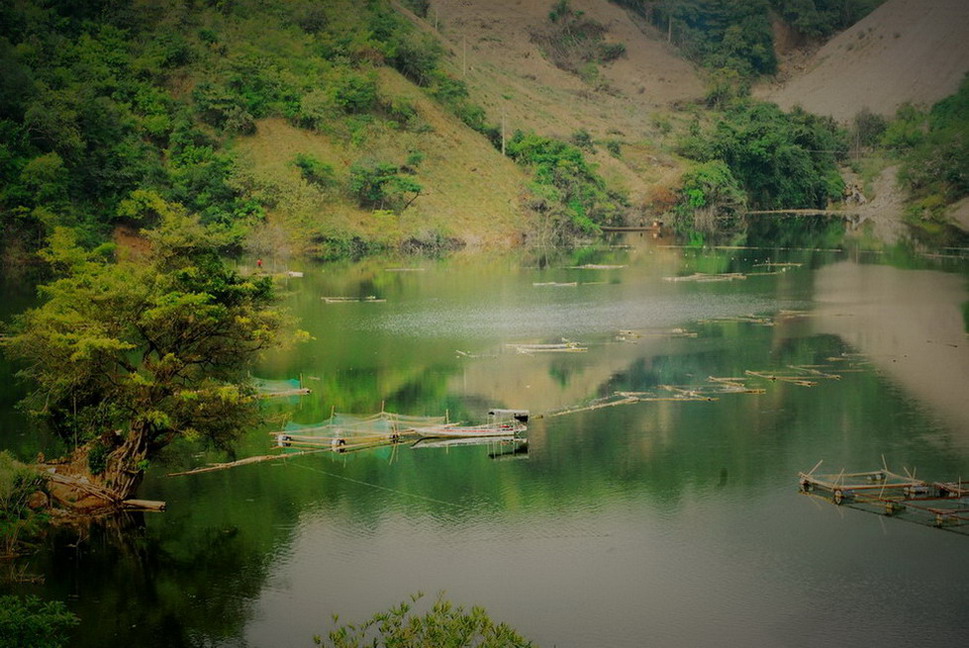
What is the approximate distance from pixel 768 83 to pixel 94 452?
474 ft

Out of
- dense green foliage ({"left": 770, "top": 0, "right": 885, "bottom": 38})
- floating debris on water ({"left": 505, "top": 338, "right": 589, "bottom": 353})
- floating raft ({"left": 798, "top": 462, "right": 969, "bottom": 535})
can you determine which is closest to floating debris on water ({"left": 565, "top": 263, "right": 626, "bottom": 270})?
floating debris on water ({"left": 505, "top": 338, "right": 589, "bottom": 353})

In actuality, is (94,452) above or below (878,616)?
above

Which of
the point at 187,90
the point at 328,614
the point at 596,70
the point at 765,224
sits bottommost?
the point at 328,614

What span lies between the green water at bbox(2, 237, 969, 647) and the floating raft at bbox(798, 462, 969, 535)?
1.80 ft

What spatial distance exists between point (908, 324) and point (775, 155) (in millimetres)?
65935

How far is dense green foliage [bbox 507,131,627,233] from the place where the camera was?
297ft

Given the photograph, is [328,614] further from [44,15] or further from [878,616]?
[44,15]

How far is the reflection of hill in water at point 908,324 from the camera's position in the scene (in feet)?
124

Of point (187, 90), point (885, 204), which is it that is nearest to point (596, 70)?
point (885, 204)

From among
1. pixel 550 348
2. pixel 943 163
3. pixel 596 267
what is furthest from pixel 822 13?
pixel 550 348

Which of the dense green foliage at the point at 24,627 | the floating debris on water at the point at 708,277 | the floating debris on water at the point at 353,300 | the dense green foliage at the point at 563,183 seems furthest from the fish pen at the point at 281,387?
the dense green foliage at the point at 563,183

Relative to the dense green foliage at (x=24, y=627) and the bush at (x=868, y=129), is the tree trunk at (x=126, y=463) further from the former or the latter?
the bush at (x=868, y=129)

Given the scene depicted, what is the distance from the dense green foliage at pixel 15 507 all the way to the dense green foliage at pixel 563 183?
67977mm

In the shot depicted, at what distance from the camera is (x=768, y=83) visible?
157875mm
